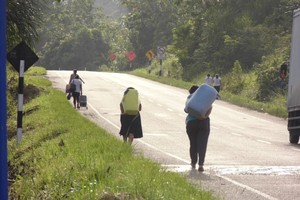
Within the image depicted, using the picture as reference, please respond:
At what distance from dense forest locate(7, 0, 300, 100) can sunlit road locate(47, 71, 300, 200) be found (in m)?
4.17

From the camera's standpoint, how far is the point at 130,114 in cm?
1457

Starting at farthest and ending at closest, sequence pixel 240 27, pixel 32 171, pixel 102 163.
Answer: pixel 240 27 < pixel 32 171 < pixel 102 163

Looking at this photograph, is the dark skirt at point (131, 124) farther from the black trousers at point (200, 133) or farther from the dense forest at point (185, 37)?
the dense forest at point (185, 37)

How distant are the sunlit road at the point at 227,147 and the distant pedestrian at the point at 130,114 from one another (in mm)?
551

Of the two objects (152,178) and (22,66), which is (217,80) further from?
(152,178)

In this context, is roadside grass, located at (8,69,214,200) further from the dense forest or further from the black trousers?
the dense forest

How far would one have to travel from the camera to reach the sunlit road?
1070cm

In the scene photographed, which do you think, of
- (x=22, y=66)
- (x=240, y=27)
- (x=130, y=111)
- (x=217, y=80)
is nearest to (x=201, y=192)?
(x=130, y=111)

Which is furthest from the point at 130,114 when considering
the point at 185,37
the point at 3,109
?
the point at 185,37

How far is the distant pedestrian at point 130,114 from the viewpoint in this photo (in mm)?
14469

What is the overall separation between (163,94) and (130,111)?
86.3 ft

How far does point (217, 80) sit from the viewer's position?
1540 inches

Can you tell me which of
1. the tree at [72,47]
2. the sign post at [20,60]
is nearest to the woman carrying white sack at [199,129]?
the sign post at [20,60]

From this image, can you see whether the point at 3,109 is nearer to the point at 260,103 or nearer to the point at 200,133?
the point at 200,133
